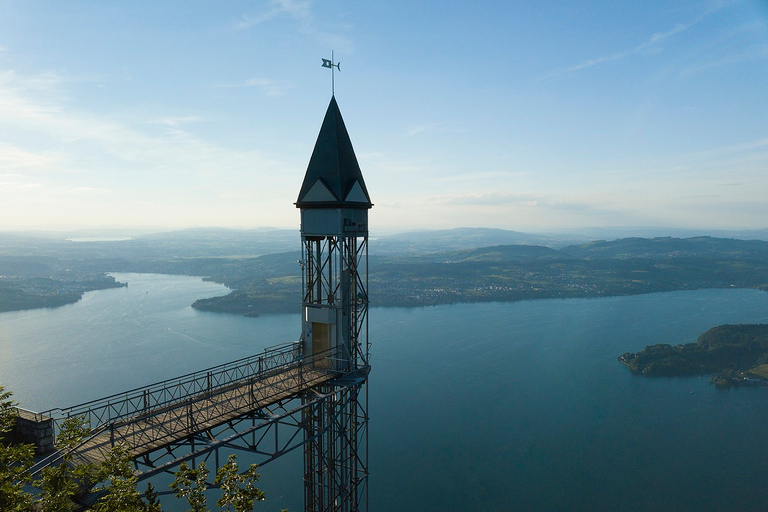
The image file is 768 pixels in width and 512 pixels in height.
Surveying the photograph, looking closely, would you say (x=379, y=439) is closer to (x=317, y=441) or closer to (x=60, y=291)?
(x=317, y=441)

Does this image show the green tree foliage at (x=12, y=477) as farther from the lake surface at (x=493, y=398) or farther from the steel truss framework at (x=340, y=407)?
the lake surface at (x=493, y=398)

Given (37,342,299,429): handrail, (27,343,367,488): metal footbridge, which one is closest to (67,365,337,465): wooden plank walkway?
(27,343,367,488): metal footbridge

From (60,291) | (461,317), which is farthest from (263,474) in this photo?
(60,291)

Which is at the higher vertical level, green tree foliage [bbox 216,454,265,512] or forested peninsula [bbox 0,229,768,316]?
green tree foliage [bbox 216,454,265,512]

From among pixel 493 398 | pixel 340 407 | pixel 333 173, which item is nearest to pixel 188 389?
pixel 340 407

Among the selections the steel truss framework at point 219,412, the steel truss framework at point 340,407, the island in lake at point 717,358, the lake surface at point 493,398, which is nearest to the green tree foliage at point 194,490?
the steel truss framework at point 219,412

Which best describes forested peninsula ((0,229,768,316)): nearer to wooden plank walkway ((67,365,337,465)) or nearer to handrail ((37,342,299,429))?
handrail ((37,342,299,429))
